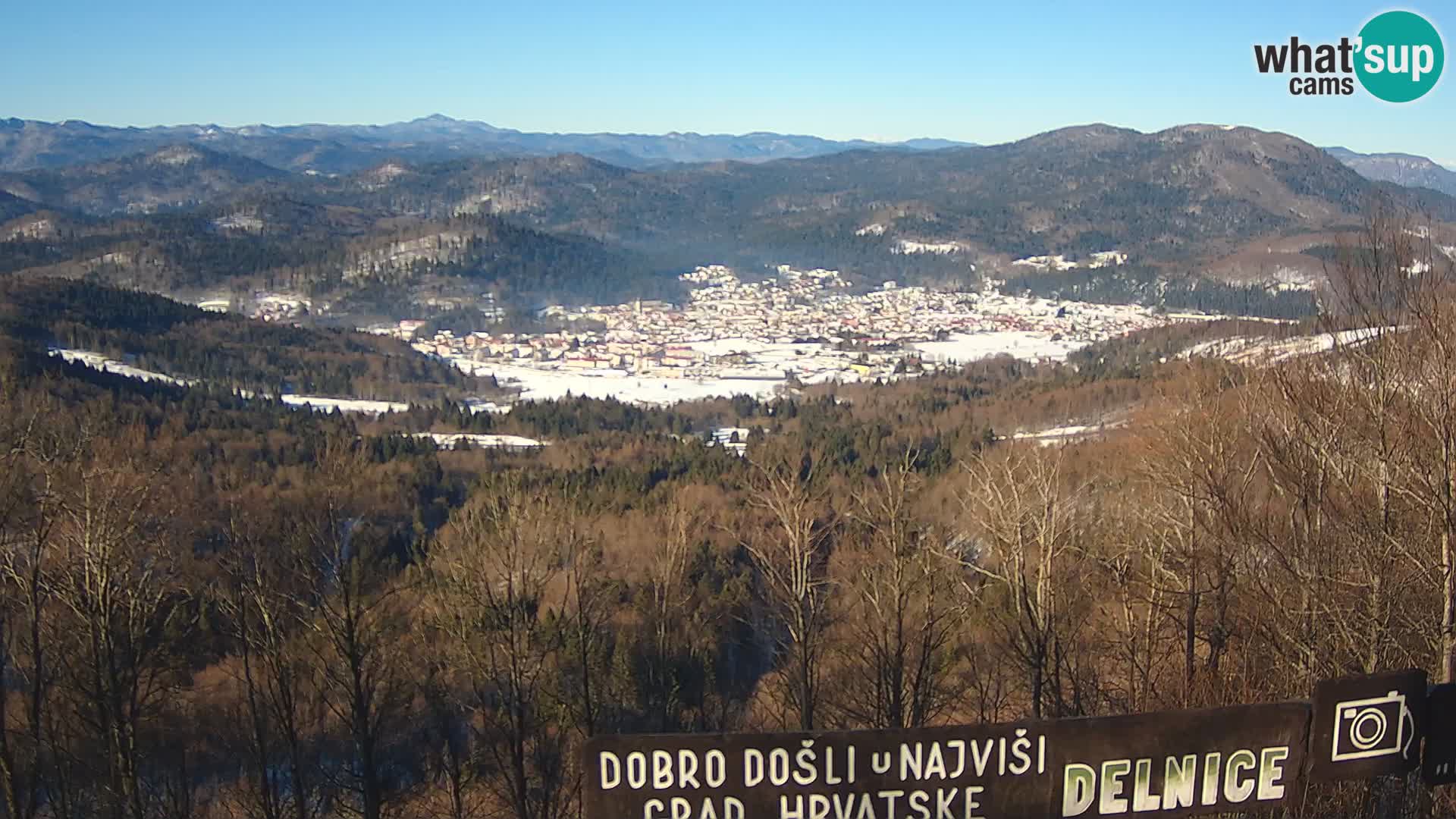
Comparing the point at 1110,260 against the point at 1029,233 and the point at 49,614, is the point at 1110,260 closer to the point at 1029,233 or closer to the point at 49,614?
the point at 1029,233

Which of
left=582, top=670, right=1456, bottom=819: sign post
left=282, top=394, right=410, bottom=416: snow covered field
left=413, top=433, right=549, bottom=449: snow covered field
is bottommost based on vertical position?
left=413, top=433, right=549, bottom=449: snow covered field

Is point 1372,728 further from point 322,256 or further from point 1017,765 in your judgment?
point 322,256

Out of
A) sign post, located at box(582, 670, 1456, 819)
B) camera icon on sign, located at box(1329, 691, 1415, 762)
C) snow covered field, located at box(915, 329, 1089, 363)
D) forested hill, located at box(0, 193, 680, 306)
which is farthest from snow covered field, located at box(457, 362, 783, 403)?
camera icon on sign, located at box(1329, 691, 1415, 762)

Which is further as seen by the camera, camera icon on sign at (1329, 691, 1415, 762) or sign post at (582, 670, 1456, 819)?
camera icon on sign at (1329, 691, 1415, 762)

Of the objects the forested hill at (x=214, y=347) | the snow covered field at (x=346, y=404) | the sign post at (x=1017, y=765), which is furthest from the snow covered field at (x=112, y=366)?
the sign post at (x=1017, y=765)

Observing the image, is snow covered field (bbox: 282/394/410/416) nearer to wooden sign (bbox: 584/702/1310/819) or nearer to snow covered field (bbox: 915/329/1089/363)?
snow covered field (bbox: 915/329/1089/363)

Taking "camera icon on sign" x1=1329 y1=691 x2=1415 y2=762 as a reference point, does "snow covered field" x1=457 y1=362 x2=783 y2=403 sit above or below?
below

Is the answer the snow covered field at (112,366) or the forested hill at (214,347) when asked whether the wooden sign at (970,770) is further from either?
the forested hill at (214,347)

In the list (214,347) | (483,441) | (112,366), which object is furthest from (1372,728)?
(214,347)
